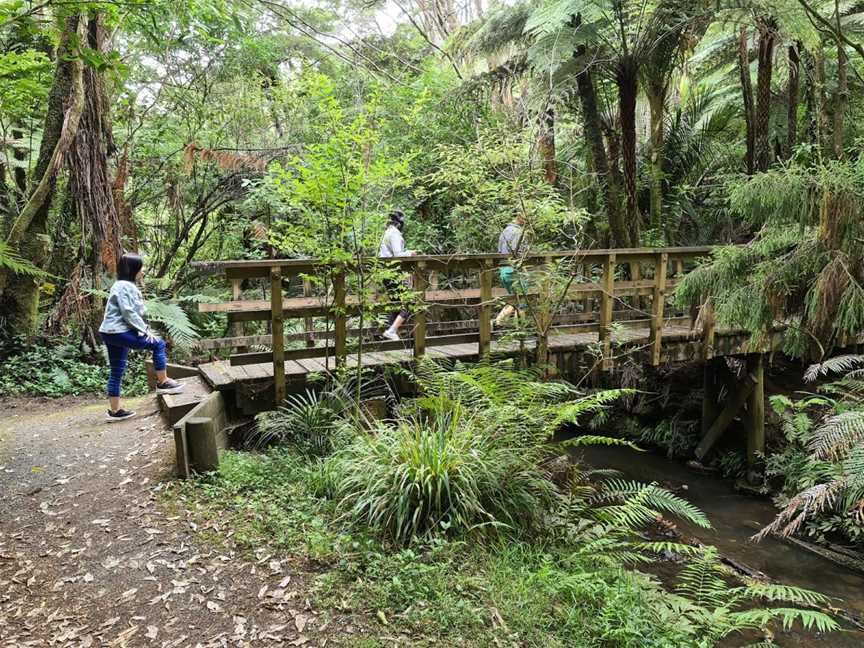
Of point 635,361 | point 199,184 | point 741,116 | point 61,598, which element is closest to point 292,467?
point 61,598

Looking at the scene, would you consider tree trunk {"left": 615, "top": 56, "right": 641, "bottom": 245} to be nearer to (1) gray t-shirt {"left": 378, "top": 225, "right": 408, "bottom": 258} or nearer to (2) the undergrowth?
(1) gray t-shirt {"left": 378, "top": 225, "right": 408, "bottom": 258}

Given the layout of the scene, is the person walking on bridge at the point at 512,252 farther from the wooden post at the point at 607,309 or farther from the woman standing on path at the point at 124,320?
the woman standing on path at the point at 124,320

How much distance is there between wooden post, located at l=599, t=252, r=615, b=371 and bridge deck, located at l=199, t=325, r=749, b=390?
11cm

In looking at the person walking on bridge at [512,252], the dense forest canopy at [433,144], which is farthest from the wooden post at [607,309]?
the person walking on bridge at [512,252]

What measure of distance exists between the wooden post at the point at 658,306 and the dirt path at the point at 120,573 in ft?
18.5

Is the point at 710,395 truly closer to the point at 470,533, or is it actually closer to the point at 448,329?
the point at 448,329

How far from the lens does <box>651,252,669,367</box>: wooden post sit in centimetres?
731

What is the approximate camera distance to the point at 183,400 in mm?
5352

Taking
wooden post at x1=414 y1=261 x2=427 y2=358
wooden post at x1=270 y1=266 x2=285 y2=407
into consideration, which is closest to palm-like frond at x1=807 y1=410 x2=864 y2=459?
wooden post at x1=414 y1=261 x2=427 y2=358

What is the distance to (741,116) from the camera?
12719 millimetres

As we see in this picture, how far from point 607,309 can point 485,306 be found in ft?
5.68

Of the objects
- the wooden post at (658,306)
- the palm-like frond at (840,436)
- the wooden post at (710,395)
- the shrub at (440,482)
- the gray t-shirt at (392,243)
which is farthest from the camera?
the wooden post at (710,395)

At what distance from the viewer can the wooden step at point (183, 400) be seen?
5.24 m

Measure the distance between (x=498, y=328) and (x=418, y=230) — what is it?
3.49m
